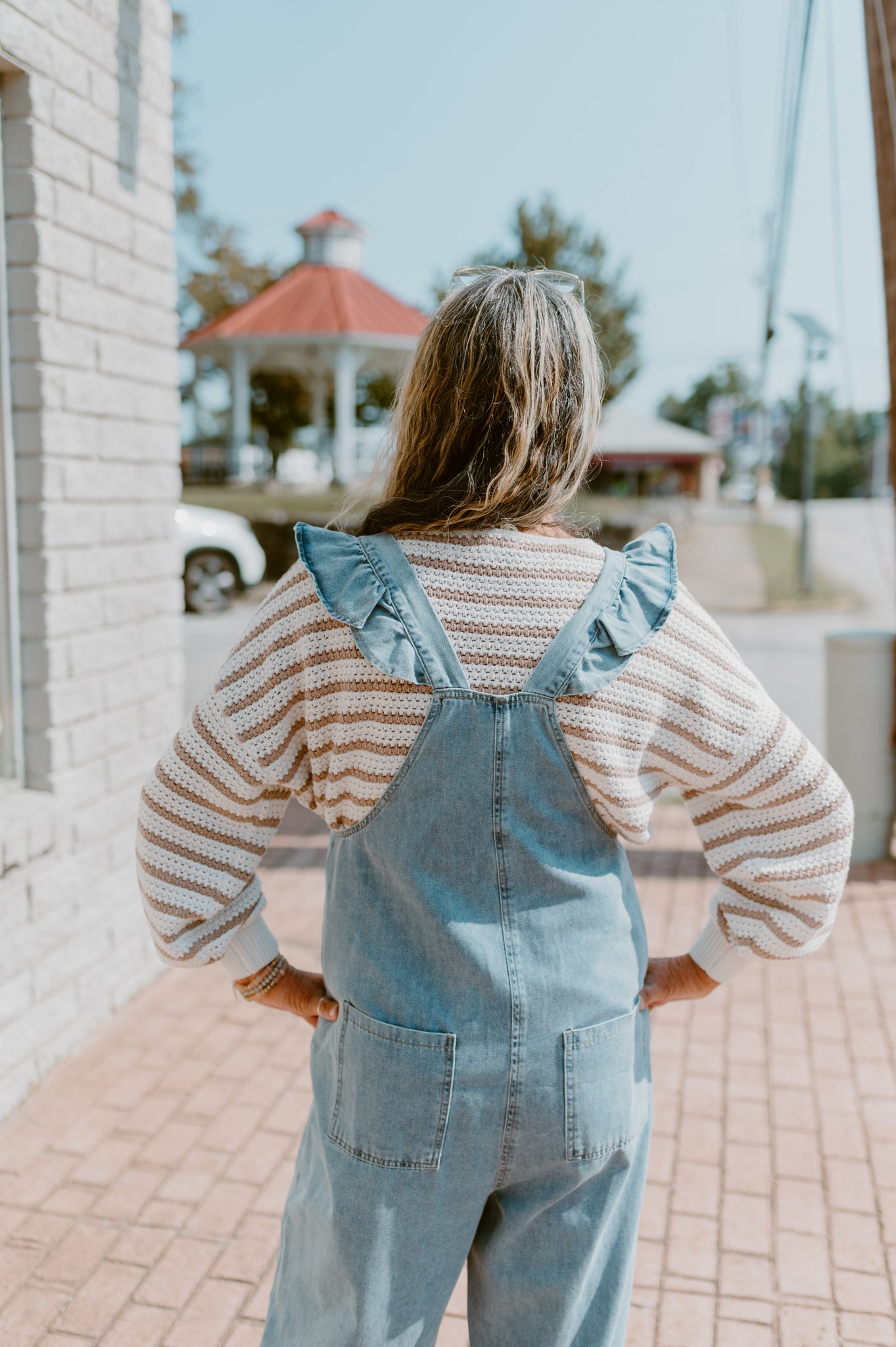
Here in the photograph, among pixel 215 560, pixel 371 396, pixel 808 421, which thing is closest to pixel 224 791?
pixel 215 560

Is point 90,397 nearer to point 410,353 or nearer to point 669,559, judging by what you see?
point 410,353

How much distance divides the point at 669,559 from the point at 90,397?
258 centimetres

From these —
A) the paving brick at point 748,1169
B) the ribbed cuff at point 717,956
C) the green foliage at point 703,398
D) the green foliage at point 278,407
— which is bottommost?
the paving brick at point 748,1169

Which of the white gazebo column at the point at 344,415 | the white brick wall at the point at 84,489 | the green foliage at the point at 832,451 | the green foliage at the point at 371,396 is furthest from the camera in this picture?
the green foliage at the point at 832,451

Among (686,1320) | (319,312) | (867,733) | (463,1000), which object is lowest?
(686,1320)

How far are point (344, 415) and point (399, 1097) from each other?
25488 mm

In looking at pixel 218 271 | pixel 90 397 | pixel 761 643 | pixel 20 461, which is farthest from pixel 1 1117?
pixel 218 271

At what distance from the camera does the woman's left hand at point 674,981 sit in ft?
5.29

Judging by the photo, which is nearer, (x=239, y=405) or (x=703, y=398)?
(x=239, y=405)

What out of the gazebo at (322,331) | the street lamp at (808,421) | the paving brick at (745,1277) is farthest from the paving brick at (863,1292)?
the gazebo at (322,331)

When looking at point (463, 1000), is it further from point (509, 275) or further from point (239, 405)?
point (239, 405)

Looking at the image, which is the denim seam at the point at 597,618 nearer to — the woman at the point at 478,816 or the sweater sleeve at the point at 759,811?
the woman at the point at 478,816

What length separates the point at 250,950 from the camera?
1.58 m

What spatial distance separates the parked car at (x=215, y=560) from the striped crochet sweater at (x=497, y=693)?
44.3ft
